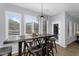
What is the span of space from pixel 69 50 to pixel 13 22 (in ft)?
4.34

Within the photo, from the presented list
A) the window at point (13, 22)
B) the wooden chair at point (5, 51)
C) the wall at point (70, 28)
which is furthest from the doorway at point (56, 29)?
the wooden chair at point (5, 51)

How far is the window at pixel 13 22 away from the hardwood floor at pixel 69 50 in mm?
966

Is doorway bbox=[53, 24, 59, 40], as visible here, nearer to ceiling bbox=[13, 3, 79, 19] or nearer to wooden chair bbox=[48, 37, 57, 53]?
wooden chair bbox=[48, 37, 57, 53]

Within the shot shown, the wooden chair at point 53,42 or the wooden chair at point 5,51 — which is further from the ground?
the wooden chair at point 53,42

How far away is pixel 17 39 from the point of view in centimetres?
161

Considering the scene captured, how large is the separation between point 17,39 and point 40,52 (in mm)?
608

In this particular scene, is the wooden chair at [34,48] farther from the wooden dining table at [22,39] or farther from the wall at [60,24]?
the wall at [60,24]

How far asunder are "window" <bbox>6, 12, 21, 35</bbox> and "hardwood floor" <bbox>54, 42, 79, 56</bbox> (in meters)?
0.97

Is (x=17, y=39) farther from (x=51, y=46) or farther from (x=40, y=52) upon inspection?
(x=51, y=46)

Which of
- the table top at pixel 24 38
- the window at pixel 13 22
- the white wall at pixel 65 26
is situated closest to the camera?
the table top at pixel 24 38

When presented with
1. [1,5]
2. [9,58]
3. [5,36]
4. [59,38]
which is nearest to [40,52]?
[59,38]

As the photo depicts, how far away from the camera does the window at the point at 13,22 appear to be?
5.26 ft

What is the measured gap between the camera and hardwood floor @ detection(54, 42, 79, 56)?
5.56 feet

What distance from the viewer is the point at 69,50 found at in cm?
173
